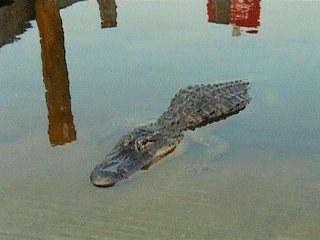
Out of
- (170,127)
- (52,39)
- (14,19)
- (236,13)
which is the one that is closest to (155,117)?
(170,127)

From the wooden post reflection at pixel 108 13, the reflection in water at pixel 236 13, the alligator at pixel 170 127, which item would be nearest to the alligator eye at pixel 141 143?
the alligator at pixel 170 127

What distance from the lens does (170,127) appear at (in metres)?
5.71

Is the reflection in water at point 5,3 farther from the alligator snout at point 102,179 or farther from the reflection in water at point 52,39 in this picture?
the alligator snout at point 102,179

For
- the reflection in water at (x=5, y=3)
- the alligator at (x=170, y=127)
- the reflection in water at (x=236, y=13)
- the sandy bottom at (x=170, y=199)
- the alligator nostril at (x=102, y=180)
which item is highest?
the reflection in water at (x=5, y=3)

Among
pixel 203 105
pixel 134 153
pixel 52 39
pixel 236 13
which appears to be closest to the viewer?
pixel 134 153

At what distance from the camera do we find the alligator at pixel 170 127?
4.82 metres

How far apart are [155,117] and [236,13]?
534 cm

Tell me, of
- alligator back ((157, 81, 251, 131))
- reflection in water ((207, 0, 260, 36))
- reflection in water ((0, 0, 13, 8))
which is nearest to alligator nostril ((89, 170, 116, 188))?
alligator back ((157, 81, 251, 131))

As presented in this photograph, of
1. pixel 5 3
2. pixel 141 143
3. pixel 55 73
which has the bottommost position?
pixel 141 143

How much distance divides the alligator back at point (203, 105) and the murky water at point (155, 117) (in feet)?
0.46

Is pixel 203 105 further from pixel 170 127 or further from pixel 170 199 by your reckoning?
pixel 170 199

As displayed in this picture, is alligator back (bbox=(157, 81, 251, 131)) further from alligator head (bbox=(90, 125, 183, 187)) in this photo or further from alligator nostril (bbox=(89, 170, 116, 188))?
alligator nostril (bbox=(89, 170, 116, 188))

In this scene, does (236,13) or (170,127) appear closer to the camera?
(170,127)

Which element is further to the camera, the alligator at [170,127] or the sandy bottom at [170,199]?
the alligator at [170,127]
